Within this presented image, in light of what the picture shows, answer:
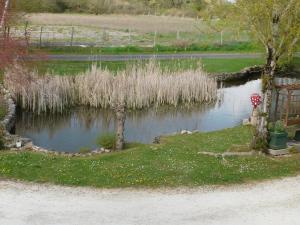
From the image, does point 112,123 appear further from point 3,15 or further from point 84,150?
point 3,15

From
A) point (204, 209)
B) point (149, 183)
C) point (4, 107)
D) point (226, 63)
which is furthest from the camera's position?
point (226, 63)

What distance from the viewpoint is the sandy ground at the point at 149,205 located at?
1389 cm

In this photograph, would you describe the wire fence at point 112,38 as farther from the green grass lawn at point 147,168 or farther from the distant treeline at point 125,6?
the green grass lawn at point 147,168

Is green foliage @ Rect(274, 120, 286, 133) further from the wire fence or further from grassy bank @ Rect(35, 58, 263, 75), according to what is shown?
the wire fence

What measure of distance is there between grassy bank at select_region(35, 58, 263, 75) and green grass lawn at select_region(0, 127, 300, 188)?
12820 mm

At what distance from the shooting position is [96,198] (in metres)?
15.4

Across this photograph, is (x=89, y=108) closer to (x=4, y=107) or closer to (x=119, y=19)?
(x=4, y=107)

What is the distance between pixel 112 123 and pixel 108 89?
7.39 ft

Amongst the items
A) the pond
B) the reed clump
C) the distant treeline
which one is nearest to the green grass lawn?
the pond

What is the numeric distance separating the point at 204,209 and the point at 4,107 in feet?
49.0

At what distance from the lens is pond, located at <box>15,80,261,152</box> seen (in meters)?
24.7

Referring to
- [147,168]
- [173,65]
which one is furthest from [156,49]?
[147,168]

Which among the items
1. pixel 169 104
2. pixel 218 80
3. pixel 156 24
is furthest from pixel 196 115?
pixel 156 24

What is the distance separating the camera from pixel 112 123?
27.6 metres
